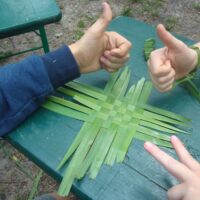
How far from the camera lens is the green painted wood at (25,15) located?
1402 mm

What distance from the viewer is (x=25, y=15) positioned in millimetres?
1452

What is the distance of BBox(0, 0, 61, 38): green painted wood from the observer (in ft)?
4.60

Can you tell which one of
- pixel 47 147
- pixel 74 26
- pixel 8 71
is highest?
pixel 8 71

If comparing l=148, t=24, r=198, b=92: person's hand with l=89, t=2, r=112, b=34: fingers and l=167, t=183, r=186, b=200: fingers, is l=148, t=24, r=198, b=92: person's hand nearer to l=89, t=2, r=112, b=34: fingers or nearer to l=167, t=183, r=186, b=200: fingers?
l=89, t=2, r=112, b=34: fingers

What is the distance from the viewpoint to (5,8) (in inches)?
58.9

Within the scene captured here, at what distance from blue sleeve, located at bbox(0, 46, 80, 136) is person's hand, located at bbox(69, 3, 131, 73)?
0.22ft

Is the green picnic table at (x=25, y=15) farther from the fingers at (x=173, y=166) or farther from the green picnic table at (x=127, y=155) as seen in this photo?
the fingers at (x=173, y=166)

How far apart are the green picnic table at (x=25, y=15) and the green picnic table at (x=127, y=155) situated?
0.41 meters

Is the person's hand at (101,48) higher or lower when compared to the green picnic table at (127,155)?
higher

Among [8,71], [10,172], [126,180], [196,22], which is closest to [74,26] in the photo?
[196,22]

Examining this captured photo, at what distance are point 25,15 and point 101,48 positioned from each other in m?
0.52

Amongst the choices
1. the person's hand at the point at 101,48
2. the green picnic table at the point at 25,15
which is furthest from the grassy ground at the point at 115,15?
the person's hand at the point at 101,48

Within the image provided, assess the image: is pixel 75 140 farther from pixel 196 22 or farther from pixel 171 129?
pixel 196 22

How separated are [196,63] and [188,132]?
8.5 inches
